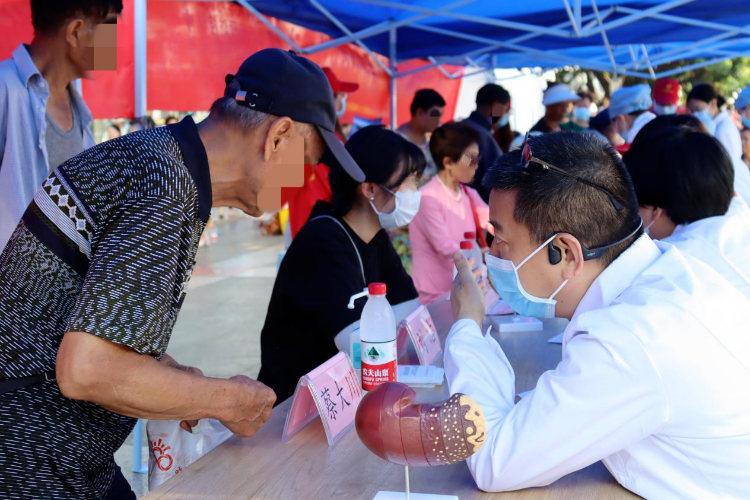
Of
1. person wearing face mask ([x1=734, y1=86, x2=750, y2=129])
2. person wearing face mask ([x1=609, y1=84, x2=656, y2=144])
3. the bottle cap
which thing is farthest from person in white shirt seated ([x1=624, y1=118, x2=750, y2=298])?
person wearing face mask ([x1=734, y1=86, x2=750, y2=129])

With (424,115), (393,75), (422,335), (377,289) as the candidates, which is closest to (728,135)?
(424,115)

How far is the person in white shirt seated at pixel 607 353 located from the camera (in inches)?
48.5

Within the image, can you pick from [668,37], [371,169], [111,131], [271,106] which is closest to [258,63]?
[271,106]

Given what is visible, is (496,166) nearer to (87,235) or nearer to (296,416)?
(296,416)

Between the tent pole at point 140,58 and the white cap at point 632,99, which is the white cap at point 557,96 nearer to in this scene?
the white cap at point 632,99

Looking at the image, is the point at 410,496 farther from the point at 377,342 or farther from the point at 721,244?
the point at 721,244

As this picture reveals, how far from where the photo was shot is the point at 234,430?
1.54 meters

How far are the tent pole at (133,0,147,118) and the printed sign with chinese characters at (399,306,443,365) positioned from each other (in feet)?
7.25

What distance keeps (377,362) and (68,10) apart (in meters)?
1.66

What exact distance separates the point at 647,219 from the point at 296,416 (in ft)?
4.75

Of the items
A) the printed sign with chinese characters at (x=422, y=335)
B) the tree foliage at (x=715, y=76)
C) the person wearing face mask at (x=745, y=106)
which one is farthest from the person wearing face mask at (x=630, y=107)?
the tree foliage at (x=715, y=76)

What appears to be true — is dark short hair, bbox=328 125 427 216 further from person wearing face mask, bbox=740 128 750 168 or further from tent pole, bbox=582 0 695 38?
person wearing face mask, bbox=740 128 750 168

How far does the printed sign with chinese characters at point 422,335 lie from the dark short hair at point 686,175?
33.8 inches

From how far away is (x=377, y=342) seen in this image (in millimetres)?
1812
